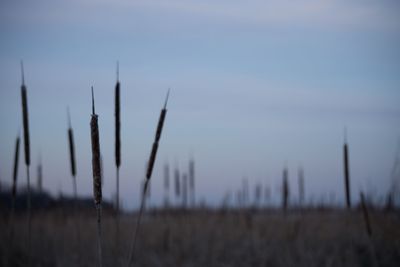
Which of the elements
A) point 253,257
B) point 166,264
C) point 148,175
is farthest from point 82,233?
point 148,175

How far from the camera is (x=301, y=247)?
8.34m

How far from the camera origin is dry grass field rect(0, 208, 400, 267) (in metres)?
7.51

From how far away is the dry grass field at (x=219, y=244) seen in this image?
751 centimetres

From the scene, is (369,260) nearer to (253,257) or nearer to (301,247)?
(301,247)

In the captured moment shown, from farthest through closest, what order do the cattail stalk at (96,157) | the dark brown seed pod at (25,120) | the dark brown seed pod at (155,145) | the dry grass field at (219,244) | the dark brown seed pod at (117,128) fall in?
the dry grass field at (219,244) → the dark brown seed pod at (25,120) → the dark brown seed pod at (117,128) → the dark brown seed pod at (155,145) → the cattail stalk at (96,157)

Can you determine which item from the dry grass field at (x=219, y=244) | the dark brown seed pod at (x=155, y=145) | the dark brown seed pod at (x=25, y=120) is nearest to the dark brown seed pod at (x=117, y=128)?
the dark brown seed pod at (x=155, y=145)

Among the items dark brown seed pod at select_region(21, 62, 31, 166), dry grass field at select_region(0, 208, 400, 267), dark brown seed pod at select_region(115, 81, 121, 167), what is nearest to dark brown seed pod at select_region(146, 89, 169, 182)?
dark brown seed pod at select_region(115, 81, 121, 167)

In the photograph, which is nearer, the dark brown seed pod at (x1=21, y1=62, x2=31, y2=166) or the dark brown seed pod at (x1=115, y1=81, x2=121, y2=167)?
the dark brown seed pod at (x1=115, y1=81, x2=121, y2=167)

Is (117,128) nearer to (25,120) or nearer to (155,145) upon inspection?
(155,145)

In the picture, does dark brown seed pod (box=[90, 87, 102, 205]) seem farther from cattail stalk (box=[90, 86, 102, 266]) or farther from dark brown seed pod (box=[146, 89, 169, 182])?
dark brown seed pod (box=[146, 89, 169, 182])

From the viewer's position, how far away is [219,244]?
871cm

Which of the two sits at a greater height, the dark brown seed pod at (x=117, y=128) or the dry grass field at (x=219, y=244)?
the dark brown seed pod at (x=117, y=128)

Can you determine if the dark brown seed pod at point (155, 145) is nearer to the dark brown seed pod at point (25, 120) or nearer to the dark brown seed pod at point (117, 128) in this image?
the dark brown seed pod at point (117, 128)

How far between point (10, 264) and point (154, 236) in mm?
3177
